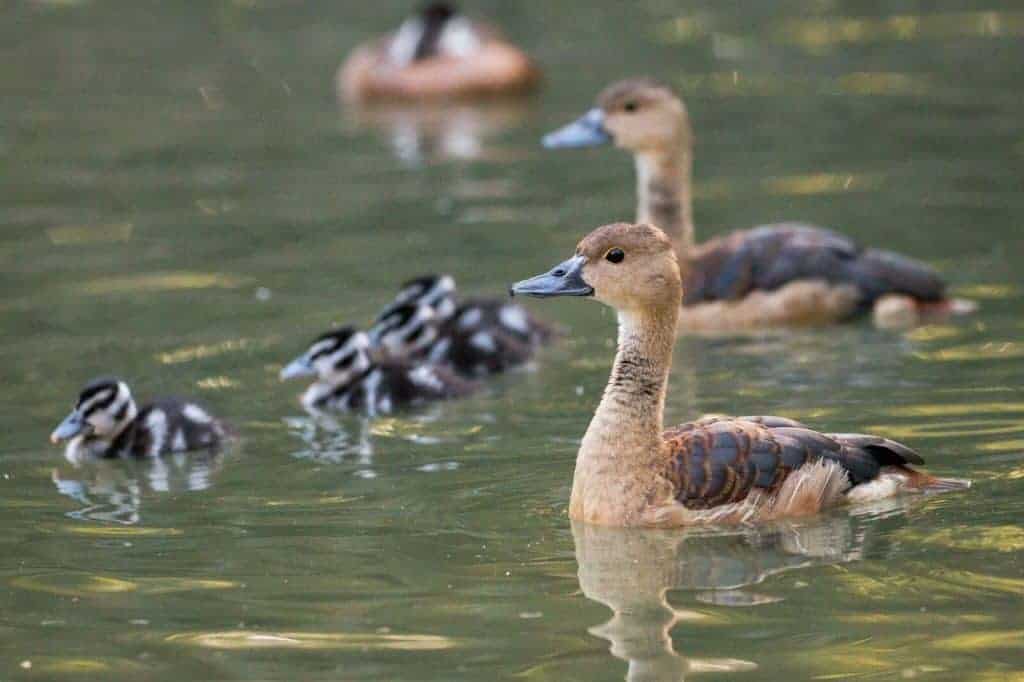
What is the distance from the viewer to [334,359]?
1031 centimetres

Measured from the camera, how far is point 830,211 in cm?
1370

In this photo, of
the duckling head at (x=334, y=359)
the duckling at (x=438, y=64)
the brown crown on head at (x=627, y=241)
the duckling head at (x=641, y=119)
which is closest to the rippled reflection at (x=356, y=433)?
the duckling head at (x=334, y=359)

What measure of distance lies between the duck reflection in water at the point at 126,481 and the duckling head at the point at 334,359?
93 cm

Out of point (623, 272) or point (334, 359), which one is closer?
point (623, 272)

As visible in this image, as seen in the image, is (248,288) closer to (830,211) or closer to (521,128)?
(830,211)

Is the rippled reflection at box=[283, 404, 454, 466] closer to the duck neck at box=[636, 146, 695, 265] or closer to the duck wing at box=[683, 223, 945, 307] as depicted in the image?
the duck wing at box=[683, 223, 945, 307]

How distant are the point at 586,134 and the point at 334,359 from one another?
2968mm

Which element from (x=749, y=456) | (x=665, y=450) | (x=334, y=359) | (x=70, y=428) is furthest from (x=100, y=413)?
(x=749, y=456)

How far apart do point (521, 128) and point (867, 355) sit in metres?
6.93

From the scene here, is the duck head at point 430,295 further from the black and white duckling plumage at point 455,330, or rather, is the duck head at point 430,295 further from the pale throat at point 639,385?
the pale throat at point 639,385

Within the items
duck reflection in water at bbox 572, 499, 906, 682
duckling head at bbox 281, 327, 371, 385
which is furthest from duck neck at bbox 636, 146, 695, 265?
duck reflection in water at bbox 572, 499, 906, 682

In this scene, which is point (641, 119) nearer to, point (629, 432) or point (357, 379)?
point (357, 379)

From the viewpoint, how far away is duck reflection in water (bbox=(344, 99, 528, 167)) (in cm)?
1645

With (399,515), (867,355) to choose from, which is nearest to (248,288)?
(867,355)
